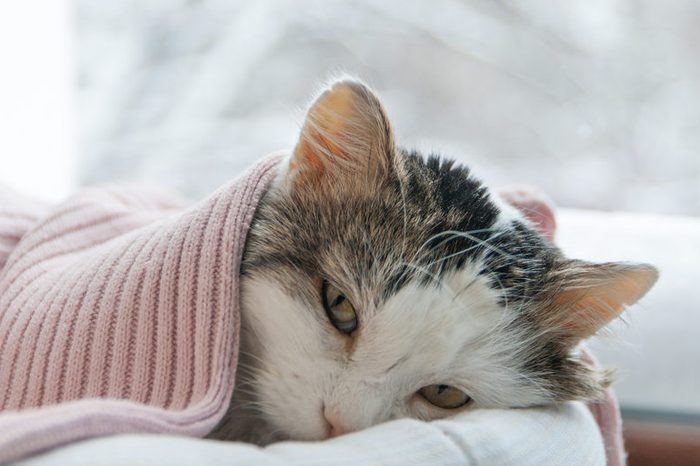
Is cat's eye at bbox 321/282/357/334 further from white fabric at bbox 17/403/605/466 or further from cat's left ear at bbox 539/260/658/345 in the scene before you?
cat's left ear at bbox 539/260/658/345

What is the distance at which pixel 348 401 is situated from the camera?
0.77 m

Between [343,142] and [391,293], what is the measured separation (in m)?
0.20

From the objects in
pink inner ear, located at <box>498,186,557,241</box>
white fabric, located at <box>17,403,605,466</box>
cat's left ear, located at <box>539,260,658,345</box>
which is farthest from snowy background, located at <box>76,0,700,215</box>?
white fabric, located at <box>17,403,605,466</box>

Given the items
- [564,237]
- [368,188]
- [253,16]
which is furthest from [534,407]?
[253,16]

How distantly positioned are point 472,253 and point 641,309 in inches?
24.8

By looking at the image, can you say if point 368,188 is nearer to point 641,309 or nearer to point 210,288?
point 210,288

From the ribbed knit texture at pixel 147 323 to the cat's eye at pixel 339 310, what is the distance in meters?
0.10

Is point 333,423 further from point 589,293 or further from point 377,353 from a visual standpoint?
point 589,293

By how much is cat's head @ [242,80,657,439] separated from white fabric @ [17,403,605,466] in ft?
0.17

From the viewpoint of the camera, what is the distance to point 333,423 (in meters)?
0.77

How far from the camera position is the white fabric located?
1.88ft

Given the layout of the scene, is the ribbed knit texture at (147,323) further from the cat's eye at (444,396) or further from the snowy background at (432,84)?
the snowy background at (432,84)

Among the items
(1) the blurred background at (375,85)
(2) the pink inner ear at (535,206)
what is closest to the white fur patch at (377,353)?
(2) the pink inner ear at (535,206)

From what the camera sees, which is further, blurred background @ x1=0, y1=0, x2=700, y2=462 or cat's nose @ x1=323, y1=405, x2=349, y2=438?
blurred background @ x1=0, y1=0, x2=700, y2=462
